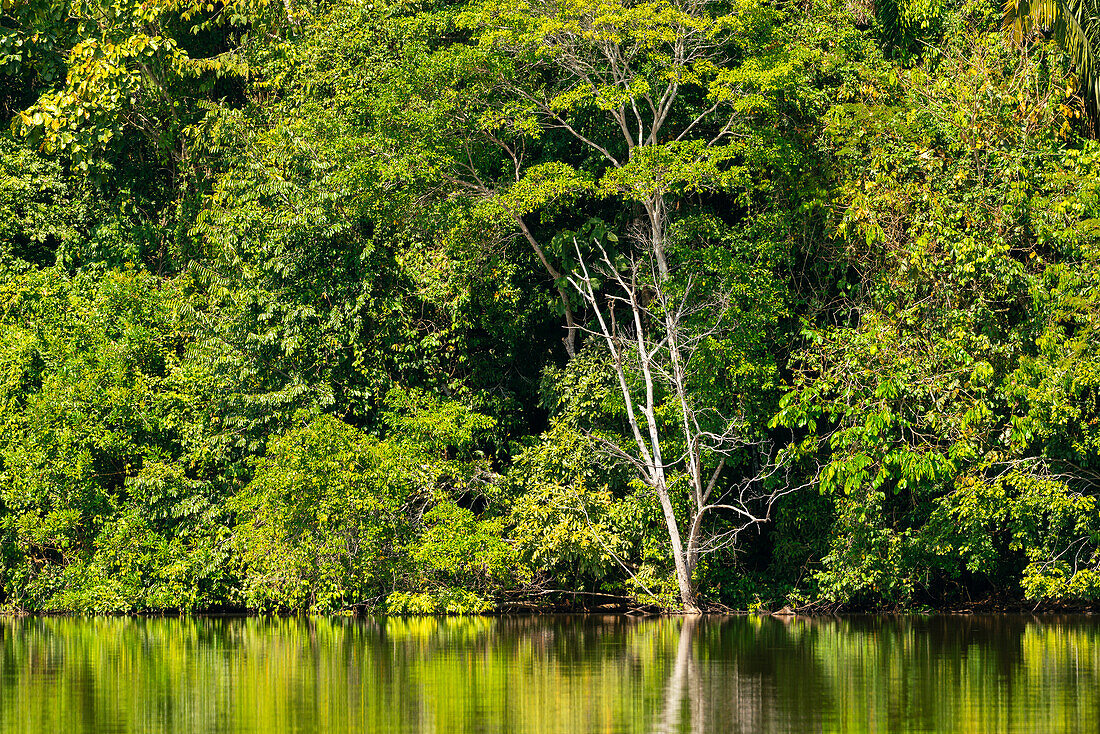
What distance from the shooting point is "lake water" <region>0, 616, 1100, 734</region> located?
1240 centimetres

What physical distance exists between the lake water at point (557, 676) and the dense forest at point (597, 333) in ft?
6.61

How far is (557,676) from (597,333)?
33.0 ft

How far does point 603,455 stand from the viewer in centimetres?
2550

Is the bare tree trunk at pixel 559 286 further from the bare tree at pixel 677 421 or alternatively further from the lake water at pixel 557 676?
the lake water at pixel 557 676

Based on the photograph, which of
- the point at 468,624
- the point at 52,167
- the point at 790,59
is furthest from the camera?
the point at 52,167

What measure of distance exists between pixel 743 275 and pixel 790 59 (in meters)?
3.70

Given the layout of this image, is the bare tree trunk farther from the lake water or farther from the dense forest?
the lake water

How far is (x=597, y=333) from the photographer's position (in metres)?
24.9

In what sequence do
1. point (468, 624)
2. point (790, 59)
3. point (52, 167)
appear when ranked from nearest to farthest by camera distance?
point (468, 624) → point (790, 59) → point (52, 167)

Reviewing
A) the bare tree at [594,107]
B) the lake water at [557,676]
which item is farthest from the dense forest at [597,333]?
the lake water at [557,676]

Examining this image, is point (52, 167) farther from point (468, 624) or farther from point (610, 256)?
point (468, 624)

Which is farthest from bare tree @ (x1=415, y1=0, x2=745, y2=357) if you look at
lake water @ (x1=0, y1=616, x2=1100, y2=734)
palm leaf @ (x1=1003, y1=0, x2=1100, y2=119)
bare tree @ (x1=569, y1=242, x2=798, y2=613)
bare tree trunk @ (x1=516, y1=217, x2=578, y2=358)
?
lake water @ (x1=0, y1=616, x2=1100, y2=734)

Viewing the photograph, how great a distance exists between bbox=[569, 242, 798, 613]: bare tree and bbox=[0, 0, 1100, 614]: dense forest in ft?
0.32

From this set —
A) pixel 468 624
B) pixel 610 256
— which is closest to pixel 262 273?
pixel 610 256
